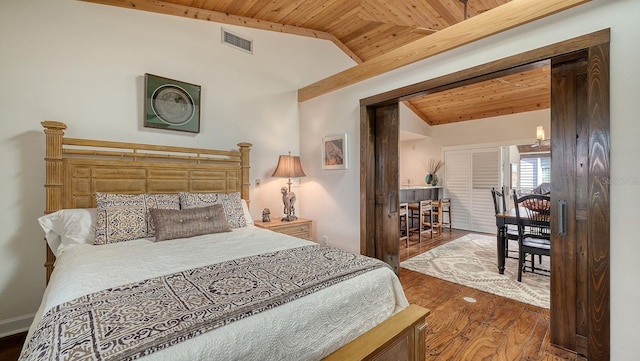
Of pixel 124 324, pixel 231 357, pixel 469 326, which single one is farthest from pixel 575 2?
pixel 124 324

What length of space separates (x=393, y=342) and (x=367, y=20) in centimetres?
395

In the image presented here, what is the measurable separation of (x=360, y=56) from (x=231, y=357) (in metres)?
4.99

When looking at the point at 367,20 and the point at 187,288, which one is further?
the point at 367,20

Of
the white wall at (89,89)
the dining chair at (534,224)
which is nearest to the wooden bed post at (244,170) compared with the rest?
the white wall at (89,89)

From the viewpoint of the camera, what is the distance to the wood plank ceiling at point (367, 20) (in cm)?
303

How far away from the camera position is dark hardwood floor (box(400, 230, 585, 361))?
191 cm

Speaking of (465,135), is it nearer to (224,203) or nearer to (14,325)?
(224,203)

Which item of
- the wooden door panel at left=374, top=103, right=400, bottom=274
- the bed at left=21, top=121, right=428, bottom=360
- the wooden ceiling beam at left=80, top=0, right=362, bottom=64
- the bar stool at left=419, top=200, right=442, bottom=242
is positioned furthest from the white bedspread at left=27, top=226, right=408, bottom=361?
the bar stool at left=419, top=200, right=442, bottom=242

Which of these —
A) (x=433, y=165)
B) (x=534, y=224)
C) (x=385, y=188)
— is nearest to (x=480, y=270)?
(x=534, y=224)

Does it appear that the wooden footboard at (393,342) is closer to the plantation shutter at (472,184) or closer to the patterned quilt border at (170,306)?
the patterned quilt border at (170,306)

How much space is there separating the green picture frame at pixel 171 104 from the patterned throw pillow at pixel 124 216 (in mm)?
877

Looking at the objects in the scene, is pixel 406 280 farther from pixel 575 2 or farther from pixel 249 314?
pixel 575 2

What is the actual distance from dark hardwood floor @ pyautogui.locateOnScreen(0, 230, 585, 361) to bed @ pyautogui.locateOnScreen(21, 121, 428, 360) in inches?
25.7

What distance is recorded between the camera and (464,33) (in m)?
2.24
